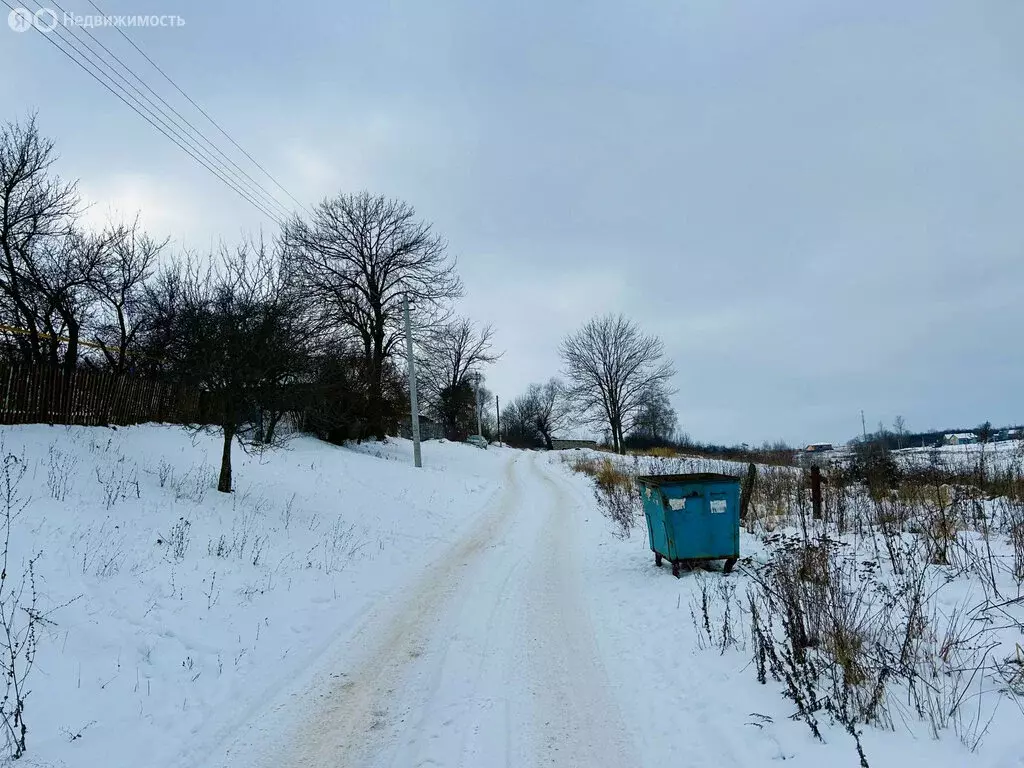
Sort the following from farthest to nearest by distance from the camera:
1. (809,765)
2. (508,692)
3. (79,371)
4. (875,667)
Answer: (79,371) < (508,692) < (875,667) < (809,765)

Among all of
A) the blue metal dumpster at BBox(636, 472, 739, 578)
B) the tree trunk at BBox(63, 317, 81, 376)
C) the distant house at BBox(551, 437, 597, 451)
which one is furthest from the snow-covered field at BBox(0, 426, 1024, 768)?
the distant house at BBox(551, 437, 597, 451)

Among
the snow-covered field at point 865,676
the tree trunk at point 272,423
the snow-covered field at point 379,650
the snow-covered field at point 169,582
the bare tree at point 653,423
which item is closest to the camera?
the snow-covered field at point 865,676

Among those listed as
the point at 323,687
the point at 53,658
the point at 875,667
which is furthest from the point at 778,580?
the point at 53,658

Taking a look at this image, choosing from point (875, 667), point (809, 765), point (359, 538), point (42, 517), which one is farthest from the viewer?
point (359, 538)

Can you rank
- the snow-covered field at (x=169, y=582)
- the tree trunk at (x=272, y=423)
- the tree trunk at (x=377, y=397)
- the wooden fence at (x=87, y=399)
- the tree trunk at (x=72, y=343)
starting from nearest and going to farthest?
the snow-covered field at (x=169, y=582) → the wooden fence at (x=87, y=399) → the tree trunk at (x=272, y=423) → the tree trunk at (x=72, y=343) → the tree trunk at (x=377, y=397)

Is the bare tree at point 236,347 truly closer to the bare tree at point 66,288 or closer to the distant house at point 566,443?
the bare tree at point 66,288

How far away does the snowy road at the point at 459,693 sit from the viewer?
133 inches

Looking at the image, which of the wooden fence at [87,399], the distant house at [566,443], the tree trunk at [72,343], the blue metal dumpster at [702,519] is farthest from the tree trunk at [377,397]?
the distant house at [566,443]

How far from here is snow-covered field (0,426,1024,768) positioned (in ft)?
11.0

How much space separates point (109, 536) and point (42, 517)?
776 mm

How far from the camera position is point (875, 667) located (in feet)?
12.0

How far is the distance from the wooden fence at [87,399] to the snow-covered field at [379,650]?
1.51m

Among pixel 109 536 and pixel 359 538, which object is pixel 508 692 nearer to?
pixel 109 536

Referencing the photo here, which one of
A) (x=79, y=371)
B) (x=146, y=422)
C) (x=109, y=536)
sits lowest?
(x=109, y=536)
